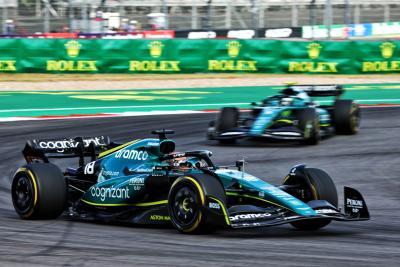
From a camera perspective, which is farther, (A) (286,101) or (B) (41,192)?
(A) (286,101)

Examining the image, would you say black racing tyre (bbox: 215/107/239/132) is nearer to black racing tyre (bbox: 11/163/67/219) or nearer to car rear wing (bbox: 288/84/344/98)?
car rear wing (bbox: 288/84/344/98)

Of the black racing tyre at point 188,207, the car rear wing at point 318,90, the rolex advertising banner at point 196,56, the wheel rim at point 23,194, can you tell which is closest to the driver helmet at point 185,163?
the black racing tyre at point 188,207

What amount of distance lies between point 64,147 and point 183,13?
29.6 m

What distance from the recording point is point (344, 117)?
19.6 m

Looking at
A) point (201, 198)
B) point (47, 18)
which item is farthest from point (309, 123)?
point (47, 18)

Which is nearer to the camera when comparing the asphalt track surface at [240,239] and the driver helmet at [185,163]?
the asphalt track surface at [240,239]

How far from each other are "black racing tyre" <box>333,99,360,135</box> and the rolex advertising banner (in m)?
13.3

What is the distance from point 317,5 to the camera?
43031mm

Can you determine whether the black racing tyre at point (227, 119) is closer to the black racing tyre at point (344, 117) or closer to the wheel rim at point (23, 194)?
the black racing tyre at point (344, 117)

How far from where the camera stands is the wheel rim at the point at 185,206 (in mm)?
9383

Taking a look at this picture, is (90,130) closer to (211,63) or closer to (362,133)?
(362,133)

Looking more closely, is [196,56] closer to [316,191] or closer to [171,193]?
[316,191]

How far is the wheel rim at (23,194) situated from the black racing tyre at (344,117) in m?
10.2

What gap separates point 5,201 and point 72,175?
1.44 meters
